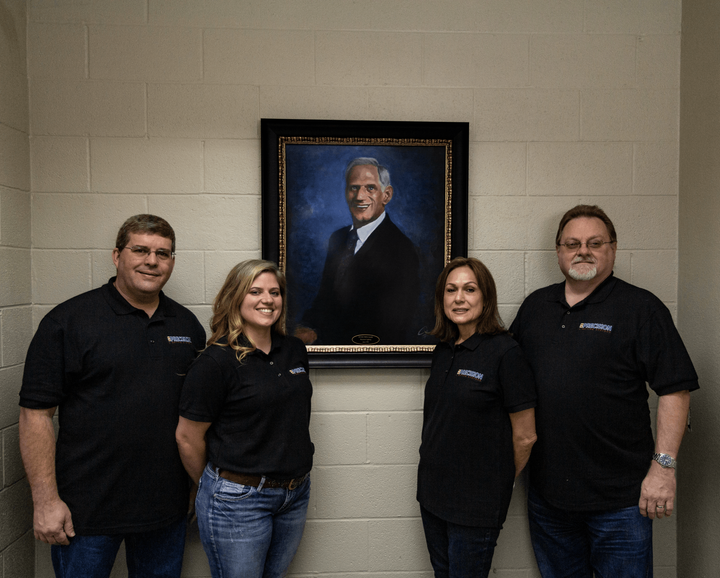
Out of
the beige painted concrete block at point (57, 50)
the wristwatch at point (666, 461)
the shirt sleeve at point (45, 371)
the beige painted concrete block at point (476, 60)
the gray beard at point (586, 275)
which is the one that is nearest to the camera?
the shirt sleeve at point (45, 371)

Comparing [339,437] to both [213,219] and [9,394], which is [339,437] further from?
[9,394]

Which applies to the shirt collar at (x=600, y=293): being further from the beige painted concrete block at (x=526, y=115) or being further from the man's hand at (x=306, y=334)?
the man's hand at (x=306, y=334)

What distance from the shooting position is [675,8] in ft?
7.30

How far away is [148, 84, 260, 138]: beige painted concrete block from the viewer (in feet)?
7.00

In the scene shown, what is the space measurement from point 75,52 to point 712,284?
9.60 feet

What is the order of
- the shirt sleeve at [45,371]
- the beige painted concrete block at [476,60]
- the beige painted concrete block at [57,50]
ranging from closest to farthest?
the shirt sleeve at [45,371] → the beige painted concrete block at [57,50] → the beige painted concrete block at [476,60]

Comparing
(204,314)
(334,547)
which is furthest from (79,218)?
(334,547)

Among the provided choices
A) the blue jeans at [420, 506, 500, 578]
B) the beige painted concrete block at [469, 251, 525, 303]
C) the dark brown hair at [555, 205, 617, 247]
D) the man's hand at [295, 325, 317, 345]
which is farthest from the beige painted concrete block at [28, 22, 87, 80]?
the blue jeans at [420, 506, 500, 578]

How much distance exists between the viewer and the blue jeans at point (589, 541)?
179cm

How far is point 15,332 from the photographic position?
1.99 m

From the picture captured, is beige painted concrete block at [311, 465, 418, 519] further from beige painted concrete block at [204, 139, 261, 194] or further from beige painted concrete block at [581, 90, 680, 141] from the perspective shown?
beige painted concrete block at [581, 90, 680, 141]

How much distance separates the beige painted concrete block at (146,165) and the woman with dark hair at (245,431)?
2.20ft

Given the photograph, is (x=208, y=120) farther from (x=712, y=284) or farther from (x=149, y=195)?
(x=712, y=284)

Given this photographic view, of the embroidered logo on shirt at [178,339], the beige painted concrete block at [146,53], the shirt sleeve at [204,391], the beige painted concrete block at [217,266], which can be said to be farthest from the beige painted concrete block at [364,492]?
the beige painted concrete block at [146,53]
